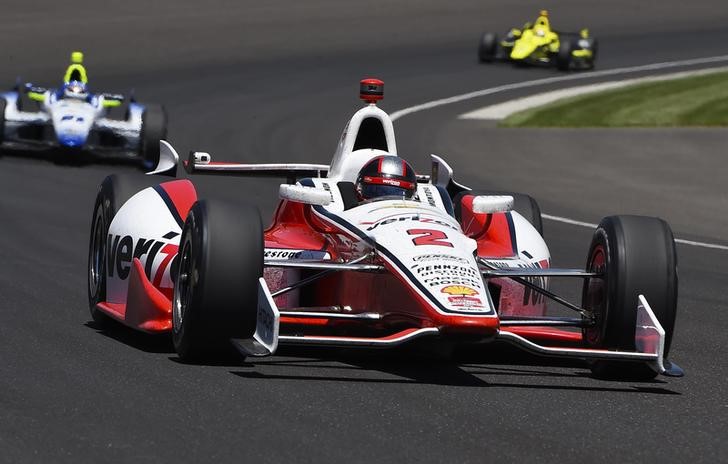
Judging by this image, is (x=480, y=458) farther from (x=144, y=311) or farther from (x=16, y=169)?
(x=16, y=169)

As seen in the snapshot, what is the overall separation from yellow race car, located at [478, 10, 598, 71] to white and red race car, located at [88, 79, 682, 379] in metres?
25.6

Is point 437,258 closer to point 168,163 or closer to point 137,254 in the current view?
point 137,254

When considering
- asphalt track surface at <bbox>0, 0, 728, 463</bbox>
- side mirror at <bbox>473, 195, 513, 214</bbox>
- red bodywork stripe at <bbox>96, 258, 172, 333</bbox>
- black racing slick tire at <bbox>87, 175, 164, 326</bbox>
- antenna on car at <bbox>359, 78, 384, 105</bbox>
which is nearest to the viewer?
asphalt track surface at <bbox>0, 0, 728, 463</bbox>

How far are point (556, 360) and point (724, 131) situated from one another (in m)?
17.5

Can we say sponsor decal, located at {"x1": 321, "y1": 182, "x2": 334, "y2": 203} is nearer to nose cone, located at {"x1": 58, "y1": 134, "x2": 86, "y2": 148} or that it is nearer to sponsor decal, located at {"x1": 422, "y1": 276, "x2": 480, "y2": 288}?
sponsor decal, located at {"x1": 422, "y1": 276, "x2": 480, "y2": 288}

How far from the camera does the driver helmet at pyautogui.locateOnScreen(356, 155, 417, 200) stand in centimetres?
1001

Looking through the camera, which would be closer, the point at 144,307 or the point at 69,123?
the point at 144,307

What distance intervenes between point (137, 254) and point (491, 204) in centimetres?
211

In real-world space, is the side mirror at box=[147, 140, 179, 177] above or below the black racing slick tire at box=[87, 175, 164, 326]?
above

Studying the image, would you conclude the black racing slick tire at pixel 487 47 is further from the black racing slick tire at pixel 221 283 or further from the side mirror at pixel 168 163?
the black racing slick tire at pixel 221 283

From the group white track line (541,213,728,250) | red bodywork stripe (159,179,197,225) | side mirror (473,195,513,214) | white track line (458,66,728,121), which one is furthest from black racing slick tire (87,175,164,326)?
white track line (458,66,728,121)

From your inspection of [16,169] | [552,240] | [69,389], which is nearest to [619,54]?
[16,169]

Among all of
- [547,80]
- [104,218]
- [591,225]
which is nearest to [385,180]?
[104,218]

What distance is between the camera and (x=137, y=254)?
1021cm
